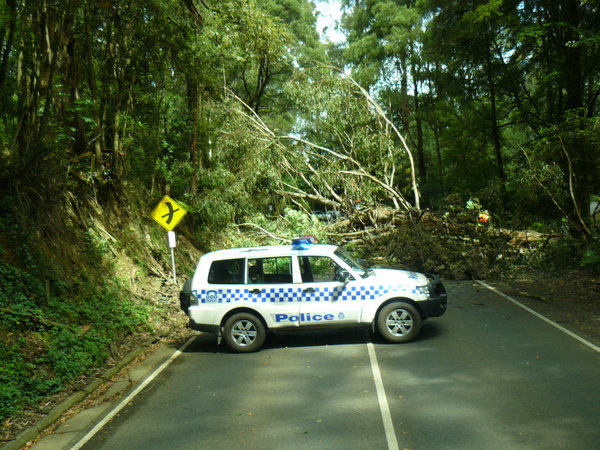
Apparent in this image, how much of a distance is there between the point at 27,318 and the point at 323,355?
4.87m

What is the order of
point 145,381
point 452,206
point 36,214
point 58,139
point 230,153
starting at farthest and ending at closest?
point 230,153 → point 452,206 → point 58,139 → point 36,214 → point 145,381

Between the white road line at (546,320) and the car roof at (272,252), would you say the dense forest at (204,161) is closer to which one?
the white road line at (546,320)

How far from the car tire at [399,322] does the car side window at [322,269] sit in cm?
107

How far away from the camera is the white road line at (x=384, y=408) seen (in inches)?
227

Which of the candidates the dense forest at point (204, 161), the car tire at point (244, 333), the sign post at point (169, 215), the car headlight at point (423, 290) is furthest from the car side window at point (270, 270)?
the sign post at point (169, 215)

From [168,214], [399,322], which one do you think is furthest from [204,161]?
[399,322]

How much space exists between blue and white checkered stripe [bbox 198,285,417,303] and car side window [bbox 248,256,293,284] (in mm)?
196

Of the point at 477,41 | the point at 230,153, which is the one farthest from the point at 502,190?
the point at 230,153

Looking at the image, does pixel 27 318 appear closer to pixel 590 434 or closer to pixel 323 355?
pixel 323 355

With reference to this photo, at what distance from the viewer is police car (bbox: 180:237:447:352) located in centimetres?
996

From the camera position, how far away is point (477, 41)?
23844 mm

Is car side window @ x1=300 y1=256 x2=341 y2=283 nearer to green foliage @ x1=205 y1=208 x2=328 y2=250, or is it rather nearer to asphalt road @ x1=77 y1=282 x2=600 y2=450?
asphalt road @ x1=77 y1=282 x2=600 y2=450

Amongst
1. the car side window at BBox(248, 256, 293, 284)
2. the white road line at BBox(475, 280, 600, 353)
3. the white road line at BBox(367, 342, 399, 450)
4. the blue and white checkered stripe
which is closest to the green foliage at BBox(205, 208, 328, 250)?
the white road line at BBox(475, 280, 600, 353)

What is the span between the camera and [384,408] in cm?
673
